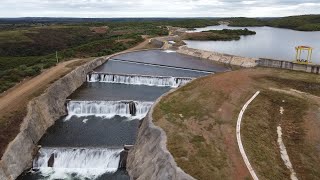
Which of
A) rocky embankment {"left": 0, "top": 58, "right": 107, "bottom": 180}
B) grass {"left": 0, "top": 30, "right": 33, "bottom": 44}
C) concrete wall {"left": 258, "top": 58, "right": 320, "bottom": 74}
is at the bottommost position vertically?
A: rocky embankment {"left": 0, "top": 58, "right": 107, "bottom": 180}

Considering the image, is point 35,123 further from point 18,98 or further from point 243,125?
point 243,125

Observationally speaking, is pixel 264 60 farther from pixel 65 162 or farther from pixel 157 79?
pixel 65 162

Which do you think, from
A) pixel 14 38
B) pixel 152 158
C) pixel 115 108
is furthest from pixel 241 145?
pixel 14 38

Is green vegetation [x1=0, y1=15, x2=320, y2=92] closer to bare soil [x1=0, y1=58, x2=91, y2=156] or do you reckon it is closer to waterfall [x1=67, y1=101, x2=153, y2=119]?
bare soil [x1=0, y1=58, x2=91, y2=156]

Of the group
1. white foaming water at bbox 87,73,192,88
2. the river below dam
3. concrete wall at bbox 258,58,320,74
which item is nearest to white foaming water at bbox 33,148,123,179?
the river below dam

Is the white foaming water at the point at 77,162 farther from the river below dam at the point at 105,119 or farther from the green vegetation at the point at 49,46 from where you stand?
the green vegetation at the point at 49,46

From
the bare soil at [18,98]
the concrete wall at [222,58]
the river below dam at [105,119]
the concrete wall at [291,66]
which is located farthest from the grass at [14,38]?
the concrete wall at [291,66]

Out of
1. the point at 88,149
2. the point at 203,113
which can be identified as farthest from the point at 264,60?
the point at 88,149
